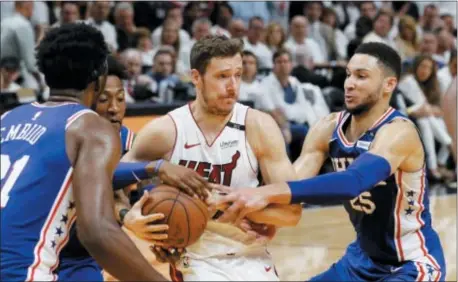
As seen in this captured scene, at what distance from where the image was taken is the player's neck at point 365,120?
4.87m

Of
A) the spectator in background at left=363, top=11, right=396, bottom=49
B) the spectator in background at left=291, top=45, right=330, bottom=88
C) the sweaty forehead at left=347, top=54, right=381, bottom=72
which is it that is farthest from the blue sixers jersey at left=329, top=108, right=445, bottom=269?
the spectator in background at left=363, top=11, right=396, bottom=49

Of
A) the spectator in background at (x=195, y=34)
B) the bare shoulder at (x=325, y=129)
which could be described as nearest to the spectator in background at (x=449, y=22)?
the spectator in background at (x=195, y=34)

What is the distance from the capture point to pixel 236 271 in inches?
178

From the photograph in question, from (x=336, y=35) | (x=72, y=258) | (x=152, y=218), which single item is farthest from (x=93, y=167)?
(x=336, y=35)

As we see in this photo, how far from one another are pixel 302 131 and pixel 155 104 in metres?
2.06

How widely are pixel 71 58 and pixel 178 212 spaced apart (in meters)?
0.96

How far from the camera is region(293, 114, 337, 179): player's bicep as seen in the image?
197 inches

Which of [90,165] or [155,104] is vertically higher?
[90,165]

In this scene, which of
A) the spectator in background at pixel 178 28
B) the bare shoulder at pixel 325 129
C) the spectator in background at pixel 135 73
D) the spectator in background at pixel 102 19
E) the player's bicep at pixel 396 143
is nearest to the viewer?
the player's bicep at pixel 396 143

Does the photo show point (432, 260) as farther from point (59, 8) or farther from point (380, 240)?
point (59, 8)

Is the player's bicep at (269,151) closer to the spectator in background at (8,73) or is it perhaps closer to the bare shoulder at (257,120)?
the bare shoulder at (257,120)

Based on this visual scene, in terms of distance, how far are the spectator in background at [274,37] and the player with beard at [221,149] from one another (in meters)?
7.93

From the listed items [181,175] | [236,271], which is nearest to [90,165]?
[181,175]

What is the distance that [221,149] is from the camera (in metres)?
4.66
